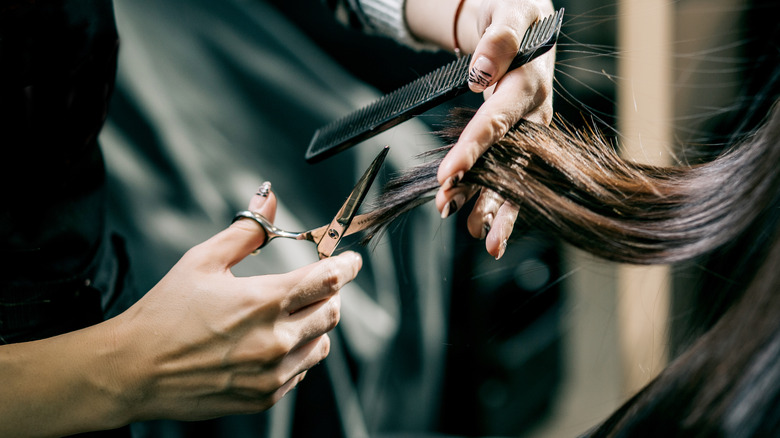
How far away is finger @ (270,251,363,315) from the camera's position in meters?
0.50

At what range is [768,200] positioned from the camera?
401mm

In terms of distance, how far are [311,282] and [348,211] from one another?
10 cm

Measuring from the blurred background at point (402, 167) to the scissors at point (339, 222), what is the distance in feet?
1.12

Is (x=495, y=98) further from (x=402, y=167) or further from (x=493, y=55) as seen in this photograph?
(x=402, y=167)

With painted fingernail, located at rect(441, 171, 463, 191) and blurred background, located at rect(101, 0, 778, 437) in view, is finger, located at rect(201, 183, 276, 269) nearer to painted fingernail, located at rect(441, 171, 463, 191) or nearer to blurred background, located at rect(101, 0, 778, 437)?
painted fingernail, located at rect(441, 171, 463, 191)

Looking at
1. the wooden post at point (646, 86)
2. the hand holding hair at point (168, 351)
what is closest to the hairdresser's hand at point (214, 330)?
the hand holding hair at point (168, 351)

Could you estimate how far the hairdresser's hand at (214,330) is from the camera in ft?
1.62

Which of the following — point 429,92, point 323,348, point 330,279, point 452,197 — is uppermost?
point 429,92

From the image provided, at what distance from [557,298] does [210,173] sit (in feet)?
2.85

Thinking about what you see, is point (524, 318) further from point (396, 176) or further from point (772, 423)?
point (772, 423)

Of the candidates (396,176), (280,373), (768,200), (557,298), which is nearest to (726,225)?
(768,200)

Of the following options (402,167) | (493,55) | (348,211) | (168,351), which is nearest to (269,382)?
(168,351)

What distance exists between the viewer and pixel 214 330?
0.49m

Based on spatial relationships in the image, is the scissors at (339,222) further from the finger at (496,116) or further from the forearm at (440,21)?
the forearm at (440,21)
